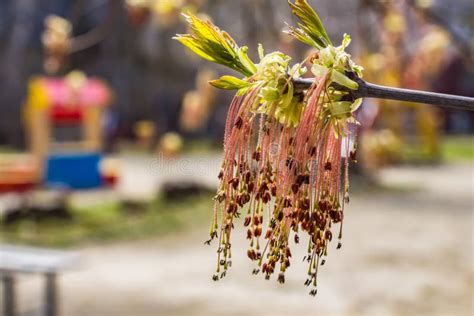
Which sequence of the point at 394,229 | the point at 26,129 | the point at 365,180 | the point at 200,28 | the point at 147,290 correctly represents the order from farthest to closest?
the point at 26,129 → the point at 365,180 → the point at 394,229 → the point at 147,290 → the point at 200,28

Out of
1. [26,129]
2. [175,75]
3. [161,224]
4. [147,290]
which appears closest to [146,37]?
[175,75]

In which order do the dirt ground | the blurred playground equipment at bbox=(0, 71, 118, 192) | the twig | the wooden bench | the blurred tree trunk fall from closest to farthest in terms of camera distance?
the twig, the wooden bench, the dirt ground, the blurred playground equipment at bbox=(0, 71, 118, 192), the blurred tree trunk

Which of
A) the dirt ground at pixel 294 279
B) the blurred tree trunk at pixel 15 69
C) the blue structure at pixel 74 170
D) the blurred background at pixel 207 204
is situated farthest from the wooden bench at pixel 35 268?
the blurred tree trunk at pixel 15 69

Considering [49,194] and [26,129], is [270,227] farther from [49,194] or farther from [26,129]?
[26,129]

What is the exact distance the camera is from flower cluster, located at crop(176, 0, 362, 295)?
79cm

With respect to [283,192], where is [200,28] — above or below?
above

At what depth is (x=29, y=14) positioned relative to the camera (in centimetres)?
1734

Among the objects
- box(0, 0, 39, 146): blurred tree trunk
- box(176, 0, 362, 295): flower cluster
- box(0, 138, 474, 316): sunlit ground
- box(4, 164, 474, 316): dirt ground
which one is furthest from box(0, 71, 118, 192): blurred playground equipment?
box(176, 0, 362, 295): flower cluster

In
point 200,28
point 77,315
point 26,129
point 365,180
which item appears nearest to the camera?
point 200,28

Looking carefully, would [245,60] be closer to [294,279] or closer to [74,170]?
[294,279]

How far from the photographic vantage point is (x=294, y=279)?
5633 mm

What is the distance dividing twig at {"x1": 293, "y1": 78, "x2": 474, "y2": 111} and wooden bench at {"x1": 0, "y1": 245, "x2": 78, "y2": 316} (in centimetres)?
345

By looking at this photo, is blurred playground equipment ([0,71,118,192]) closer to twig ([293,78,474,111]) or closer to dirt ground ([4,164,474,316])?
dirt ground ([4,164,474,316])

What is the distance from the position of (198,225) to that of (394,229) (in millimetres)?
2107
